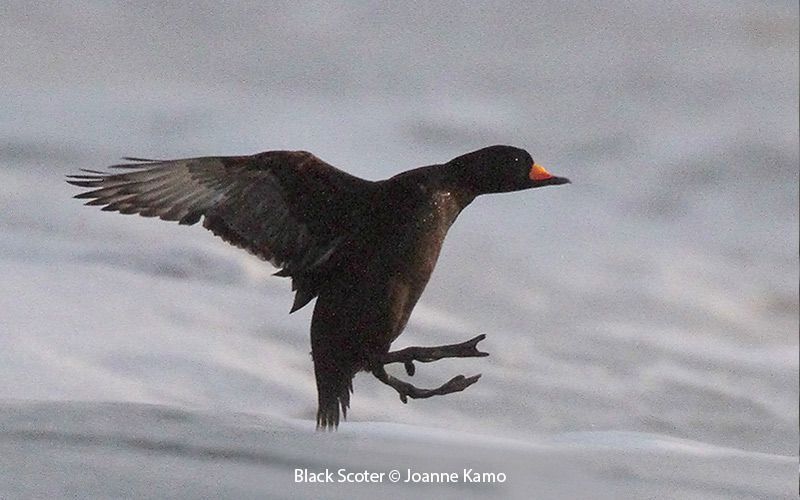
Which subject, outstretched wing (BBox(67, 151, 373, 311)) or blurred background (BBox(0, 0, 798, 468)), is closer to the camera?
outstretched wing (BBox(67, 151, 373, 311))

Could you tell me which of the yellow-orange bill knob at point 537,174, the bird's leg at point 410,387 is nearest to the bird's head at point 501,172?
the yellow-orange bill knob at point 537,174

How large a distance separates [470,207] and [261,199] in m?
0.44

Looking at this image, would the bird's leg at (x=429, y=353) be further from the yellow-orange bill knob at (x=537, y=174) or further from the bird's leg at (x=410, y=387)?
the yellow-orange bill knob at (x=537, y=174)

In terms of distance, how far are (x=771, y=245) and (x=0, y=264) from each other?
1.35 m

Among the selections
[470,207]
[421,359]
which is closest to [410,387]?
[421,359]

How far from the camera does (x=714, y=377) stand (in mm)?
2232

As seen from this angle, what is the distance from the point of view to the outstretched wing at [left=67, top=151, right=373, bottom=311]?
Result: 171 cm

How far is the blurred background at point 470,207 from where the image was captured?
1.81 meters

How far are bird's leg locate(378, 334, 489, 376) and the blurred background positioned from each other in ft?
0.50

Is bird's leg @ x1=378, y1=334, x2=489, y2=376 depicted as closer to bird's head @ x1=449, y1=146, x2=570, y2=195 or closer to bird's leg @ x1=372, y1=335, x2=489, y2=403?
bird's leg @ x1=372, y1=335, x2=489, y2=403

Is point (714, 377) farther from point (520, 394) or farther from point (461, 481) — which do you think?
point (461, 481)

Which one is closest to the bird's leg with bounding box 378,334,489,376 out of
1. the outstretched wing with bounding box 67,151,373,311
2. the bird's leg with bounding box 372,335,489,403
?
the bird's leg with bounding box 372,335,489,403

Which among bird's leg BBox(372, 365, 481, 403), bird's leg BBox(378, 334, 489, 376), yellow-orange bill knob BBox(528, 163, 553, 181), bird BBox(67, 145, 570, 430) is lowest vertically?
bird's leg BBox(372, 365, 481, 403)

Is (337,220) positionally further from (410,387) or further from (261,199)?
(410,387)
